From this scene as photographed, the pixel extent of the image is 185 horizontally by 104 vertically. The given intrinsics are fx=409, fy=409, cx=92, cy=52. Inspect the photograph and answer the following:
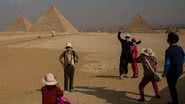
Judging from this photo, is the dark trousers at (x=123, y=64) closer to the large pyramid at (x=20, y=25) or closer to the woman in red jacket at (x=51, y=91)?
the woman in red jacket at (x=51, y=91)

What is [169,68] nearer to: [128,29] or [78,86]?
[78,86]

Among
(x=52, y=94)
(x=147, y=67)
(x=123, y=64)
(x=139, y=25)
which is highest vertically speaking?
(x=139, y=25)

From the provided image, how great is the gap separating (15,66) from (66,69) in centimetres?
938

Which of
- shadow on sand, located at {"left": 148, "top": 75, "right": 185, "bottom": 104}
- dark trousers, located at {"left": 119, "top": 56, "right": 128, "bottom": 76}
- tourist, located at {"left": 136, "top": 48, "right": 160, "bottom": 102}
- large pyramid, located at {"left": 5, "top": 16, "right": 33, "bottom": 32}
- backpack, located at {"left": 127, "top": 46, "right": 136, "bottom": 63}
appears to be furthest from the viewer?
large pyramid, located at {"left": 5, "top": 16, "right": 33, "bottom": 32}

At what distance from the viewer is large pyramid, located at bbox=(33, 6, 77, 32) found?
77.8 metres

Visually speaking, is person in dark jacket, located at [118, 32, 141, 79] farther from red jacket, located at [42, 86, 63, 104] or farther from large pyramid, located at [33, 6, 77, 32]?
large pyramid, located at [33, 6, 77, 32]

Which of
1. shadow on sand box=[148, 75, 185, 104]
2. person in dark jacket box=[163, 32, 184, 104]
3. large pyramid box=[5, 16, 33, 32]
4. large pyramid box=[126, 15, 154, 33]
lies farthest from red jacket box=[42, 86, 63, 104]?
large pyramid box=[5, 16, 33, 32]

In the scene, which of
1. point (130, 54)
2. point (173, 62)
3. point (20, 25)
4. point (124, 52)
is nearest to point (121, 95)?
point (173, 62)

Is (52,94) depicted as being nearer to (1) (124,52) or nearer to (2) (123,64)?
(1) (124,52)

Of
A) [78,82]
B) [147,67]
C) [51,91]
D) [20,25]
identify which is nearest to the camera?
[51,91]

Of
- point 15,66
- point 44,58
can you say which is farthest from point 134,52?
point 44,58

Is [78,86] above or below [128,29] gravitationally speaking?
→ below

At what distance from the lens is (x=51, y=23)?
78.9 metres

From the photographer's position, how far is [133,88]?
10633 mm
